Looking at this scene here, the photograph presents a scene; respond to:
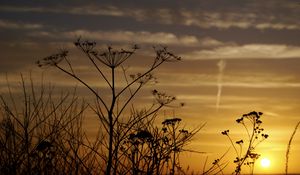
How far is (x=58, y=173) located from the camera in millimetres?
10656

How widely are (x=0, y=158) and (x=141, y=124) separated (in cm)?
266

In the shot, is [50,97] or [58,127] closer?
[58,127]

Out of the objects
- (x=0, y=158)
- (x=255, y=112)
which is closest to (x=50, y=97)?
(x=0, y=158)

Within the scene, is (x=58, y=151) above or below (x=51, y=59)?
below

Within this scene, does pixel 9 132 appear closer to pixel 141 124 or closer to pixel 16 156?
pixel 16 156

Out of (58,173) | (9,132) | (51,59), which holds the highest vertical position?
(51,59)

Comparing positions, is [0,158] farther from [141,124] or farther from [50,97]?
[141,124]

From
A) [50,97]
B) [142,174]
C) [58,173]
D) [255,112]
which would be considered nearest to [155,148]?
[142,174]

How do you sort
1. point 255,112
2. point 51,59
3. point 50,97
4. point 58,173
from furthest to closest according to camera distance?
point 255,112 < point 50,97 < point 58,173 < point 51,59

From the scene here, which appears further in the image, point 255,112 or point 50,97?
point 255,112

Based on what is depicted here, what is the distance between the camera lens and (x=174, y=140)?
11.0 meters

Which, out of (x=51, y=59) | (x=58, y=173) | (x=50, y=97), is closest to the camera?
(x=51, y=59)

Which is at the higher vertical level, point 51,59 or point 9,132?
point 51,59

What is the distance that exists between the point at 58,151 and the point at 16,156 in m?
0.87
